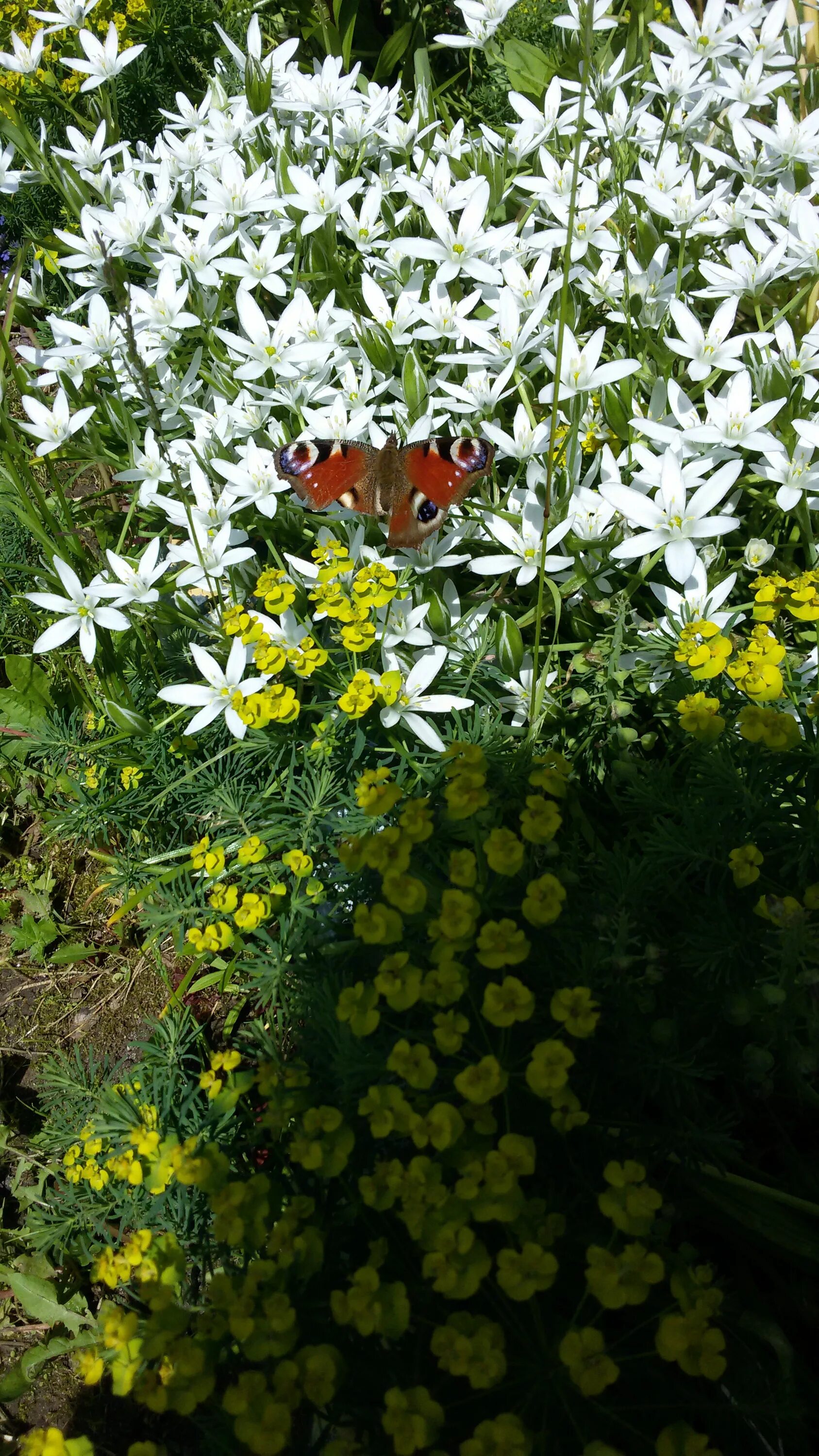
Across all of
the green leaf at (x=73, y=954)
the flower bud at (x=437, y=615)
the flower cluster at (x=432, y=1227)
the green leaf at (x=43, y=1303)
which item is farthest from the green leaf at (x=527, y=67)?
the green leaf at (x=43, y=1303)

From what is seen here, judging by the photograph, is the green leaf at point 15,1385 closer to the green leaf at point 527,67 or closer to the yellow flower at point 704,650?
the yellow flower at point 704,650

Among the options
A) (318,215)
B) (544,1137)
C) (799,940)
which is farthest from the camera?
(318,215)

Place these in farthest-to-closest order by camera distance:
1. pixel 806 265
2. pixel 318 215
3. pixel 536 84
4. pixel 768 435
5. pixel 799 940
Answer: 1. pixel 536 84
2. pixel 318 215
3. pixel 806 265
4. pixel 768 435
5. pixel 799 940

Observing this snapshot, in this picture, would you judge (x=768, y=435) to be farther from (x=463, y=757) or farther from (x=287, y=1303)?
(x=287, y=1303)

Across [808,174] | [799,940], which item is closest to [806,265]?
[808,174]

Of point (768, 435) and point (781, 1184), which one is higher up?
point (768, 435)

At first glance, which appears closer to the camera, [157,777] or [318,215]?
[157,777]

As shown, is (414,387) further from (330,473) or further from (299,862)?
(299,862)

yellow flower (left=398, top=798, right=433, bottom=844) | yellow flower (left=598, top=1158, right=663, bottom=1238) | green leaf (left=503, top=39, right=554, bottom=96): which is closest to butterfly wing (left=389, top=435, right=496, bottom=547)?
yellow flower (left=398, top=798, right=433, bottom=844)
